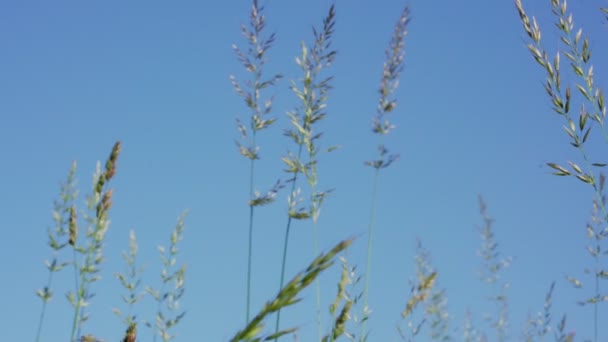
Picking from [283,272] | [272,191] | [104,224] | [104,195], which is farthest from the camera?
[272,191]

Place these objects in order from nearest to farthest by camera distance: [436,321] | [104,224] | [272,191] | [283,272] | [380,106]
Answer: [104,224] → [283,272] → [272,191] → [380,106] → [436,321]

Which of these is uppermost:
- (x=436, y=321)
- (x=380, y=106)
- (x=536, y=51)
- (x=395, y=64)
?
(x=395, y=64)

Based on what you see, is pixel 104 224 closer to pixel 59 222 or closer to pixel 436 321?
pixel 59 222

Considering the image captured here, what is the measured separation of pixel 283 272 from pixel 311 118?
109cm

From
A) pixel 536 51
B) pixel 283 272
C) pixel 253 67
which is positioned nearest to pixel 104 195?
pixel 283 272

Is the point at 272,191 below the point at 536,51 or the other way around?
below

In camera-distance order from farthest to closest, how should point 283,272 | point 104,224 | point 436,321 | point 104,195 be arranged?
point 436,321 < point 283,272 < point 104,224 < point 104,195

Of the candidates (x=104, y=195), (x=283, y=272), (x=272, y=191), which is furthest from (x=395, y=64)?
(x=104, y=195)

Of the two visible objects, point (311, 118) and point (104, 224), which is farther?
point (311, 118)

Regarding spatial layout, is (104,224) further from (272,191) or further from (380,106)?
(380,106)

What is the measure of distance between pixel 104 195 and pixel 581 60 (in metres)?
1.74

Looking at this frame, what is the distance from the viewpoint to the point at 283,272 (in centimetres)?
329

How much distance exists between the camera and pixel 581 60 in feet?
8.29

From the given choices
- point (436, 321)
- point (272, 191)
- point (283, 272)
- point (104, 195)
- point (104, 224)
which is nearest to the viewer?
point (104, 195)
